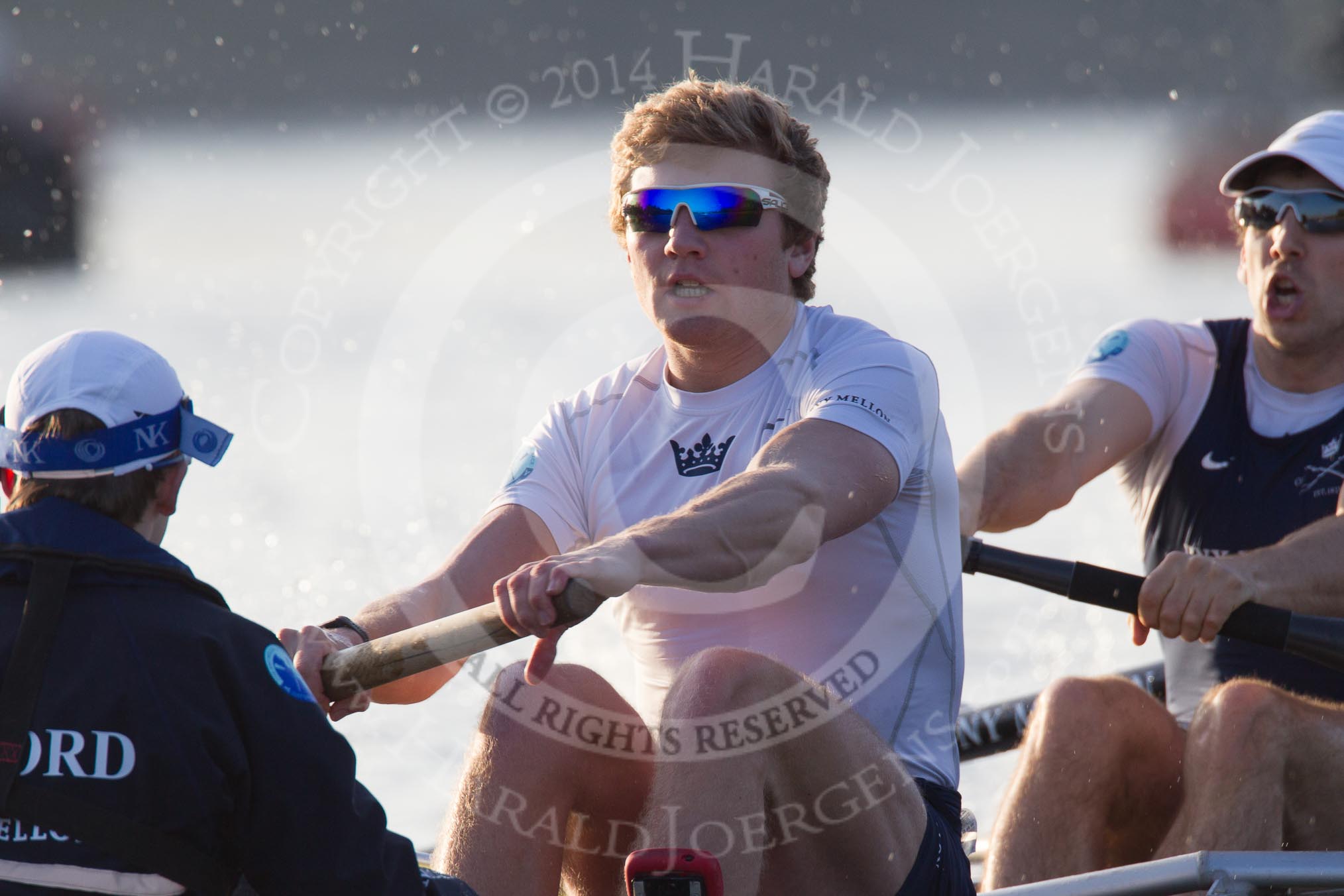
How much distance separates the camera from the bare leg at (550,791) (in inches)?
97.6

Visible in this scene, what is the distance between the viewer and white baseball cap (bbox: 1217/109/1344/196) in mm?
3551

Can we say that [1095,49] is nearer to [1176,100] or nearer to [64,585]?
[1176,100]

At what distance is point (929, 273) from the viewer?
1228 cm

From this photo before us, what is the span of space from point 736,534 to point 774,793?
40cm

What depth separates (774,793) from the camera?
7.73ft

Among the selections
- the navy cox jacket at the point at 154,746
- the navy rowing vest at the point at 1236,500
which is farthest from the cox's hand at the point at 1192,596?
the navy cox jacket at the point at 154,746

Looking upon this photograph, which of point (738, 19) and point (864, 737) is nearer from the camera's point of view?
point (864, 737)

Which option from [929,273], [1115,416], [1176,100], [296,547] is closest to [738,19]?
[1176,100]

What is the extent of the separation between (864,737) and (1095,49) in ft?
74.9

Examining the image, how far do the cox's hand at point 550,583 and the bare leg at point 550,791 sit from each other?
0.87ft

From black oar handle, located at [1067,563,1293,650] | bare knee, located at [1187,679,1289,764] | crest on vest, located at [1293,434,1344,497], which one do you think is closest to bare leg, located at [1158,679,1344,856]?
bare knee, located at [1187,679,1289,764]

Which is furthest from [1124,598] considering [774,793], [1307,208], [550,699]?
[550,699]

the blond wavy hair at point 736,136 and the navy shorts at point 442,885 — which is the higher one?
the blond wavy hair at point 736,136

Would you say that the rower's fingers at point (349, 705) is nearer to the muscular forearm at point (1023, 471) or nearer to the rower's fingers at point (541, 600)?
the rower's fingers at point (541, 600)
